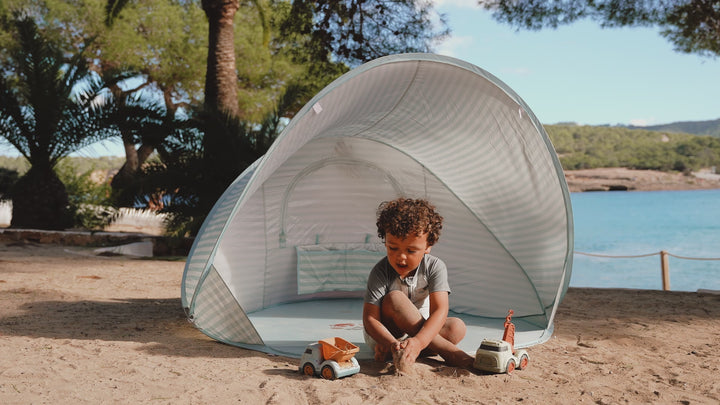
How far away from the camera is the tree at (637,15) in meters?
8.43

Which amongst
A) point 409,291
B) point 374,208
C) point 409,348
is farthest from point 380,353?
point 374,208

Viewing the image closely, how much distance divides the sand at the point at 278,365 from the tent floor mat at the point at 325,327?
0.17 meters

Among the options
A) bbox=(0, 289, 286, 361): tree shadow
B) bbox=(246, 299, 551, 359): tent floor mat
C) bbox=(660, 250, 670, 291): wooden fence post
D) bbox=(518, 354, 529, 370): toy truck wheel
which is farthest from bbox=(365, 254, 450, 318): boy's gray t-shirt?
bbox=(660, 250, 670, 291): wooden fence post

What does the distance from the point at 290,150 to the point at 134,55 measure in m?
17.6

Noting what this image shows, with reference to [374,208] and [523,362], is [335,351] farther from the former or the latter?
[374,208]

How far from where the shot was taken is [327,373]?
3.12 m

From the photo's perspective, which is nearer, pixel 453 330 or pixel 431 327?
pixel 431 327

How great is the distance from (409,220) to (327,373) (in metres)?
0.89

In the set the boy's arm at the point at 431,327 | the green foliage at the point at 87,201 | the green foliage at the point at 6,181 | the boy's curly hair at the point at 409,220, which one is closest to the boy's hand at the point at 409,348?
the boy's arm at the point at 431,327

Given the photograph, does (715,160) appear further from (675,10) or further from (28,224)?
(28,224)

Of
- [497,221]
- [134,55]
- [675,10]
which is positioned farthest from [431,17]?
[134,55]

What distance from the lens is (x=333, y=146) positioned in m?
5.52

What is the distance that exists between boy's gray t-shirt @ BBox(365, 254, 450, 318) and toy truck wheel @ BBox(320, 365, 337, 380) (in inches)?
17.5

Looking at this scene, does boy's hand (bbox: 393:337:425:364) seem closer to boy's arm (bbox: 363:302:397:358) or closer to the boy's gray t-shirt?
boy's arm (bbox: 363:302:397:358)
